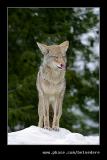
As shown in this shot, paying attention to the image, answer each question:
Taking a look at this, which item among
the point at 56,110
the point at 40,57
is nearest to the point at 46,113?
the point at 56,110

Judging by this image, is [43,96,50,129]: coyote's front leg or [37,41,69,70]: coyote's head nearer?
[37,41,69,70]: coyote's head

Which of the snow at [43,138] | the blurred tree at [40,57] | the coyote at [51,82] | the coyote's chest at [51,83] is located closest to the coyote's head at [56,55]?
the coyote at [51,82]

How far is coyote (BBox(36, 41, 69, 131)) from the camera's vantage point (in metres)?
7.86

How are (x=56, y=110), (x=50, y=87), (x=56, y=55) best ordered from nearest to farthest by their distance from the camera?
(x=56, y=55), (x=50, y=87), (x=56, y=110)

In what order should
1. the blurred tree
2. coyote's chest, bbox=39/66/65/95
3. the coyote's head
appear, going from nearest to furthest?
1. the coyote's head
2. coyote's chest, bbox=39/66/65/95
3. the blurred tree

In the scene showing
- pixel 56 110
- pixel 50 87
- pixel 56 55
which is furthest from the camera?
pixel 56 110

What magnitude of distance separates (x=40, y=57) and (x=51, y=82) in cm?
375

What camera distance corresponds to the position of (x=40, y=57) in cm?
1172

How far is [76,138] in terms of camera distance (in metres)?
7.91

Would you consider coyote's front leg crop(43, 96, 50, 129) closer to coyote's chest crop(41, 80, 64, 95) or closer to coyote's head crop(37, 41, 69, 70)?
coyote's chest crop(41, 80, 64, 95)

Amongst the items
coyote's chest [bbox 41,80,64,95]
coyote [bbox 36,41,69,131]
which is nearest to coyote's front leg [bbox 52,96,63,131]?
coyote [bbox 36,41,69,131]

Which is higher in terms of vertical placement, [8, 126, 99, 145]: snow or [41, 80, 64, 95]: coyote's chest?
[41, 80, 64, 95]: coyote's chest

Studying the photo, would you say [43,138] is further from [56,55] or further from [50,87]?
[56,55]

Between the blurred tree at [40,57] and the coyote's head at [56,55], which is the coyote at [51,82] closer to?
the coyote's head at [56,55]
